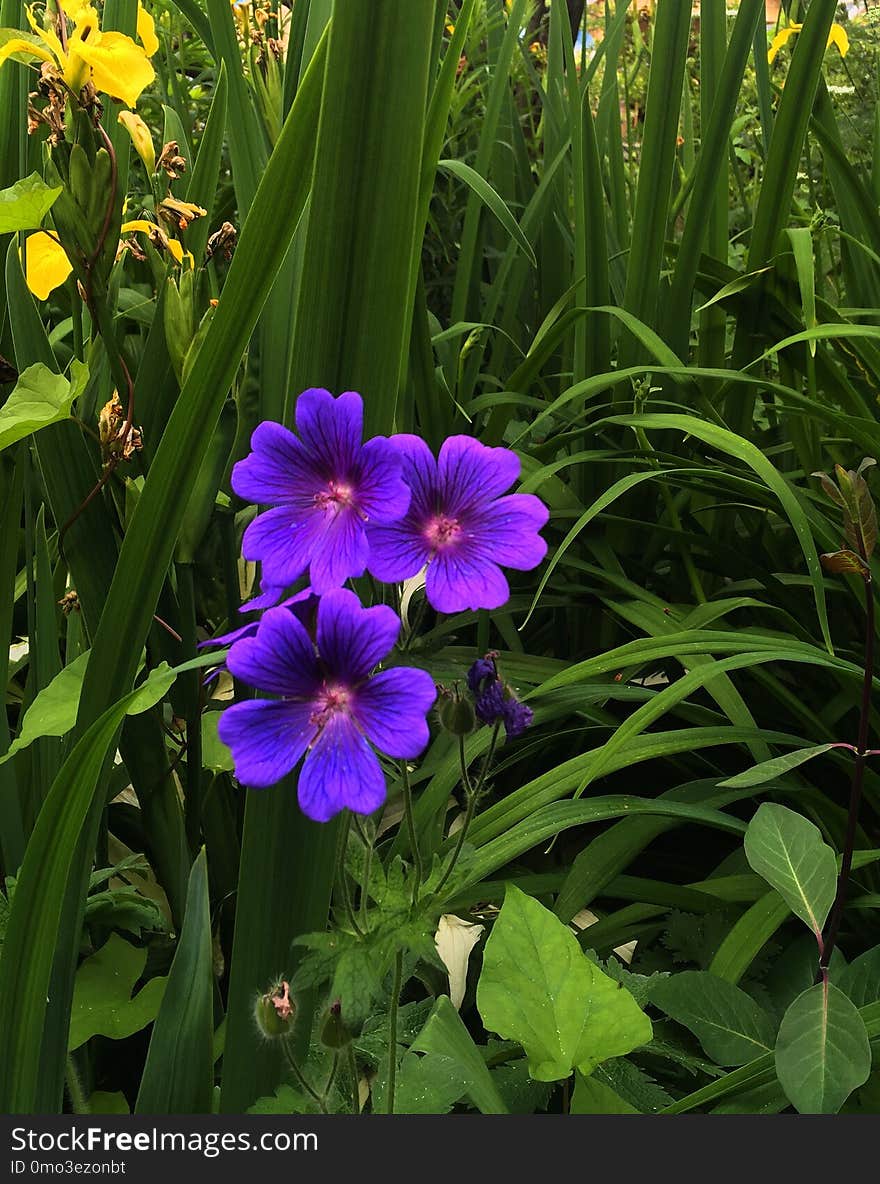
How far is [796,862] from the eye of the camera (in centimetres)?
60

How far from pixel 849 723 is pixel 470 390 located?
57 centimetres

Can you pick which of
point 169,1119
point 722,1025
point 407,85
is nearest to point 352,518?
point 407,85

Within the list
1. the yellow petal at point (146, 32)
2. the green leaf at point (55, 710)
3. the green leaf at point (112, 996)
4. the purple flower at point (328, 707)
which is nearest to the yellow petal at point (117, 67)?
the yellow petal at point (146, 32)

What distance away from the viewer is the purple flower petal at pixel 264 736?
374 millimetres

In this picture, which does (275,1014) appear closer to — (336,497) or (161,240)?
(336,497)

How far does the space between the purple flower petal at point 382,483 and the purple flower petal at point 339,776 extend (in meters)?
0.09

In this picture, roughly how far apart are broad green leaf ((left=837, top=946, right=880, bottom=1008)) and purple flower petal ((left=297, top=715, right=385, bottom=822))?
0.48 meters

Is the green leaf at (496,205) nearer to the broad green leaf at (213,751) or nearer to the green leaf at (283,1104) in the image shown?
the broad green leaf at (213,751)

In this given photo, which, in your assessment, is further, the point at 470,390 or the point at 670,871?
the point at 470,390

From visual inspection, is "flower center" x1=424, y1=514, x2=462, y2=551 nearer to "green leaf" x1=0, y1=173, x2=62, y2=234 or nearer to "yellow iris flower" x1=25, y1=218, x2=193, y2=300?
"green leaf" x1=0, y1=173, x2=62, y2=234

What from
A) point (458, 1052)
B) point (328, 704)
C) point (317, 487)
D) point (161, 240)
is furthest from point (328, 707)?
point (161, 240)

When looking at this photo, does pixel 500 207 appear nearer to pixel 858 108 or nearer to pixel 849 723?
pixel 849 723

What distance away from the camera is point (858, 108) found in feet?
6.50

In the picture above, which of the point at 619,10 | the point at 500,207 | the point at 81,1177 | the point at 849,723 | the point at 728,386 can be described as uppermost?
the point at 619,10
